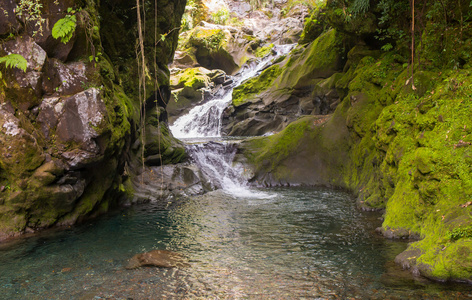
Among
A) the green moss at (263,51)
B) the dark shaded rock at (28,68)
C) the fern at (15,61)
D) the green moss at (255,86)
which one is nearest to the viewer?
the fern at (15,61)

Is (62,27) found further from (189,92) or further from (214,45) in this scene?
(214,45)

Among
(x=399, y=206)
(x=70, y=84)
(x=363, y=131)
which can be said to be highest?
(x=70, y=84)

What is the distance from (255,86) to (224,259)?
16680 mm

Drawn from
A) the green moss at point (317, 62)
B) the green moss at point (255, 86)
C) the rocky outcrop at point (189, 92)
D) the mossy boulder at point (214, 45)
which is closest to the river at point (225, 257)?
the green moss at point (317, 62)

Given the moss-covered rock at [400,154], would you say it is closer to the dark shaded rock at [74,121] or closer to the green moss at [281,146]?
the green moss at [281,146]

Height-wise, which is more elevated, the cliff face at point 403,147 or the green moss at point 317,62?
the green moss at point 317,62

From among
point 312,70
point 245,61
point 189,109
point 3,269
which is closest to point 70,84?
point 3,269

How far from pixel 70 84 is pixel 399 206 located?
7979mm

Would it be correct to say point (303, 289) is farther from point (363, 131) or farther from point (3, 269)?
point (363, 131)

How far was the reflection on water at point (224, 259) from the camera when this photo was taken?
408 centimetres

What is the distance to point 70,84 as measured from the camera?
7219mm

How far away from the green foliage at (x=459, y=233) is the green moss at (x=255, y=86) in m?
16.6

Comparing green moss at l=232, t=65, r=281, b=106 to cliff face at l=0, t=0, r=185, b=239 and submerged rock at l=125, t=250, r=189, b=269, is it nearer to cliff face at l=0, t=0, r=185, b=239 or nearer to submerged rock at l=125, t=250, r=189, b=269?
cliff face at l=0, t=0, r=185, b=239

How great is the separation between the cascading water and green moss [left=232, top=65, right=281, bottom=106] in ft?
5.15
